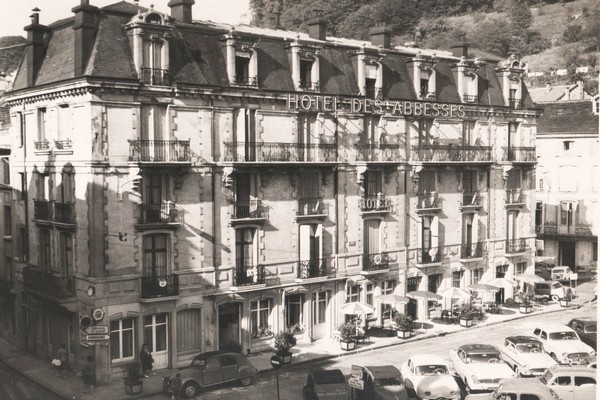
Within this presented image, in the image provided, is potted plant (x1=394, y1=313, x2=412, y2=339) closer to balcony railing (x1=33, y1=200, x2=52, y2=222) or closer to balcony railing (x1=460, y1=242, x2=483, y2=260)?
balcony railing (x1=460, y1=242, x2=483, y2=260)

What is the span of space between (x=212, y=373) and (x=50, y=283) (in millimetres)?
9600

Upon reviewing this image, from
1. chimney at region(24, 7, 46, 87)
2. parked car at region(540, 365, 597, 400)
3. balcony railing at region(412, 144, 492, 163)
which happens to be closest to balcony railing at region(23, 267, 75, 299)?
chimney at region(24, 7, 46, 87)

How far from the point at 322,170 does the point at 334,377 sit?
13877 millimetres

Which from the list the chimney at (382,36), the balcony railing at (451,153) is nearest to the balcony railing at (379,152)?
the balcony railing at (451,153)

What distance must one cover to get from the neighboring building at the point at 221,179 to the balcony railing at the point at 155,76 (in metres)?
0.07

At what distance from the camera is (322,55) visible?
3869cm

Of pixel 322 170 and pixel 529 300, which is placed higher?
pixel 322 170

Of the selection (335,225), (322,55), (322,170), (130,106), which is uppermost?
(322,55)

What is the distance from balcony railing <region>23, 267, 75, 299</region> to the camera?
1261 inches

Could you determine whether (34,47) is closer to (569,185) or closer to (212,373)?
(212,373)

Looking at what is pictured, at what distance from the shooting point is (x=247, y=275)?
115ft

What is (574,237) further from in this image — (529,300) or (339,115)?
(339,115)

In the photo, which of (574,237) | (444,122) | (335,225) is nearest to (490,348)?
(335,225)

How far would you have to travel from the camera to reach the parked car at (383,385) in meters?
25.8
